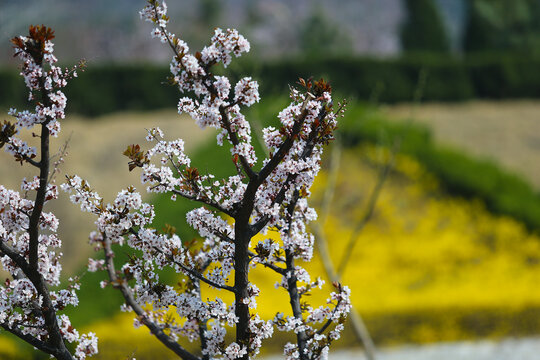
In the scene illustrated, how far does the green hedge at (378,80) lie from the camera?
24.0m

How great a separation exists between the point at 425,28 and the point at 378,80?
9924 millimetres

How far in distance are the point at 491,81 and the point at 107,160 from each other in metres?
15.1

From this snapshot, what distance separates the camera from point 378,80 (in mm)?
23188

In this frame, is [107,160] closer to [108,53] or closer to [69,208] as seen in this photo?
→ [69,208]

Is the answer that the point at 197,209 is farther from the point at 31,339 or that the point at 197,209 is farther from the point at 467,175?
the point at 467,175

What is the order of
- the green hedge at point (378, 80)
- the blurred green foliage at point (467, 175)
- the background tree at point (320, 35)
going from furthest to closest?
the background tree at point (320, 35) → the green hedge at point (378, 80) → the blurred green foliage at point (467, 175)

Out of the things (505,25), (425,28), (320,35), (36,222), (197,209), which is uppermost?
(320,35)

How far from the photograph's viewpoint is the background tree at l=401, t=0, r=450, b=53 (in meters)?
31.3

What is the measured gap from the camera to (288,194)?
108 inches

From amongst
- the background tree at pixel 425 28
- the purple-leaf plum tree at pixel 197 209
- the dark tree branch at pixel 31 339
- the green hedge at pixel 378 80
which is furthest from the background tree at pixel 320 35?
the dark tree branch at pixel 31 339

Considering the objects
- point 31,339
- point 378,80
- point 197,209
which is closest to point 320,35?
point 378,80

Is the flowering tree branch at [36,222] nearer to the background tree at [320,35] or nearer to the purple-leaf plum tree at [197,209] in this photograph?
the purple-leaf plum tree at [197,209]

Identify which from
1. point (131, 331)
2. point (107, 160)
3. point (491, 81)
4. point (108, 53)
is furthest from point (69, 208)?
point (108, 53)

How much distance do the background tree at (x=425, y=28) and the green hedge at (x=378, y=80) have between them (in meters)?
6.36
